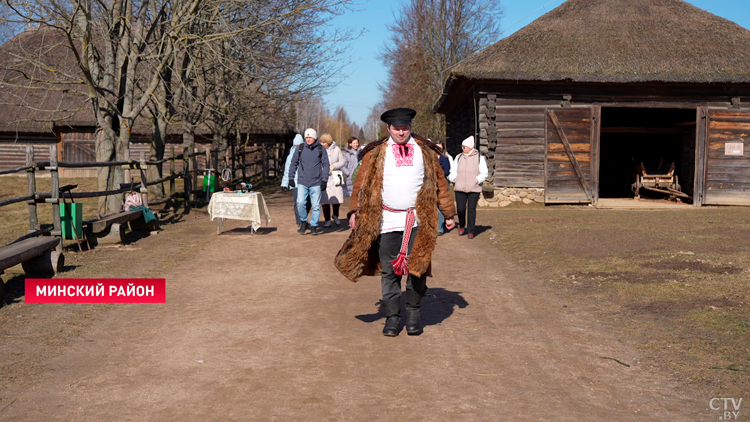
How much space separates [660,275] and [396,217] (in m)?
4.15

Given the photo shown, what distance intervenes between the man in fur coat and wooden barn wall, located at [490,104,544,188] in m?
12.5

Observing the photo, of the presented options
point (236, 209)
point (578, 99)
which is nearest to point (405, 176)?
point (236, 209)

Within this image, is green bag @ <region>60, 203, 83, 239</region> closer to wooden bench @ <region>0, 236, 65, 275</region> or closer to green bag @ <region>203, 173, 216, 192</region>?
wooden bench @ <region>0, 236, 65, 275</region>

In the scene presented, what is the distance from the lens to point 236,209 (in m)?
12.0

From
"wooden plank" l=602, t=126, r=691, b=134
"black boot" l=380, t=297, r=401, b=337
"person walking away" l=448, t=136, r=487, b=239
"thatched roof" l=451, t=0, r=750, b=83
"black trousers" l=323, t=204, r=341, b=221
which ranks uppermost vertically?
"thatched roof" l=451, t=0, r=750, b=83

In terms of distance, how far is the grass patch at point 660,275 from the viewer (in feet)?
17.3

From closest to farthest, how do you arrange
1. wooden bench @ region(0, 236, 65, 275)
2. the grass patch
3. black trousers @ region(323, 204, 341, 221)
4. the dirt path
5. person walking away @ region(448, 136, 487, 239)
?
the dirt path → the grass patch → wooden bench @ region(0, 236, 65, 275) → person walking away @ region(448, 136, 487, 239) → black trousers @ region(323, 204, 341, 221)

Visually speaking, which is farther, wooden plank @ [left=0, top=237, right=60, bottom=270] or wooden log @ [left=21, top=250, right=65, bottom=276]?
wooden log @ [left=21, top=250, right=65, bottom=276]

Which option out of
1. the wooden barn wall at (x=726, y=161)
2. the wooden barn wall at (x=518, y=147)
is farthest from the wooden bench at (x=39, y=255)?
the wooden barn wall at (x=726, y=161)

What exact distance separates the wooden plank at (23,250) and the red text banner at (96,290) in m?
0.38

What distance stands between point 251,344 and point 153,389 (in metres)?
1.14

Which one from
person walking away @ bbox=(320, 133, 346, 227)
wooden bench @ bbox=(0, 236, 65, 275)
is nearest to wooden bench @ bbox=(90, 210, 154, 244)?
wooden bench @ bbox=(0, 236, 65, 275)

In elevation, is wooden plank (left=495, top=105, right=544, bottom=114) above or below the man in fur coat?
above

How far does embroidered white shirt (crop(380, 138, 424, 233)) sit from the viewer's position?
19.2 feet
